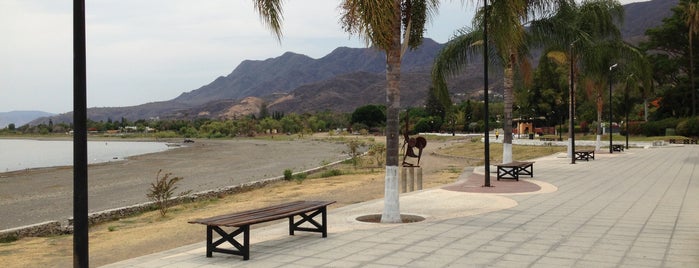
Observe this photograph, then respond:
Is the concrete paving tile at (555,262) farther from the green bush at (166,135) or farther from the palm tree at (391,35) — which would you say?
the green bush at (166,135)

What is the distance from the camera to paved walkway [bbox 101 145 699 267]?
278 inches

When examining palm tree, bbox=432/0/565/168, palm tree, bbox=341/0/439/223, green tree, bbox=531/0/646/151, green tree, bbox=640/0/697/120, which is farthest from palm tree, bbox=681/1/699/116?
palm tree, bbox=341/0/439/223

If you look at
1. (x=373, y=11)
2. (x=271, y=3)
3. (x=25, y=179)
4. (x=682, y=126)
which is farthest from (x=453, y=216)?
(x=682, y=126)

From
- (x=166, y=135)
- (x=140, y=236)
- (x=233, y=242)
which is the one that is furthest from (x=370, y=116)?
(x=233, y=242)

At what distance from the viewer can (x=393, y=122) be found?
394 inches

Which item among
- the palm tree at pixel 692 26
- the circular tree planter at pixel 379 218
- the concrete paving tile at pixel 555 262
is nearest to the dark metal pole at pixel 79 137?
the concrete paving tile at pixel 555 262

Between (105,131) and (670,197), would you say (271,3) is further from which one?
(105,131)

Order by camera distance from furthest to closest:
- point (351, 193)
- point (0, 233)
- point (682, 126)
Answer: point (682, 126), point (351, 193), point (0, 233)

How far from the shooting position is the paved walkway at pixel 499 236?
7062 mm

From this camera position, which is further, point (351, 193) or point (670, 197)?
point (351, 193)

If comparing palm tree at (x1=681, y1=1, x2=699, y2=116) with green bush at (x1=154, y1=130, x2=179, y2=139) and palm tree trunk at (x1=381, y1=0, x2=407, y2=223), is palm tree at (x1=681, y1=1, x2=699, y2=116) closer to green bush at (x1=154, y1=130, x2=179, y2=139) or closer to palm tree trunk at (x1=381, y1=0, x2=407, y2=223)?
palm tree trunk at (x1=381, y1=0, x2=407, y2=223)

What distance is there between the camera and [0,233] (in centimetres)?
1381

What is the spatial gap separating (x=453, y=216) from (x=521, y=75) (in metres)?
14.8

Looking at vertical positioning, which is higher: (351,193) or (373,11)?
(373,11)
